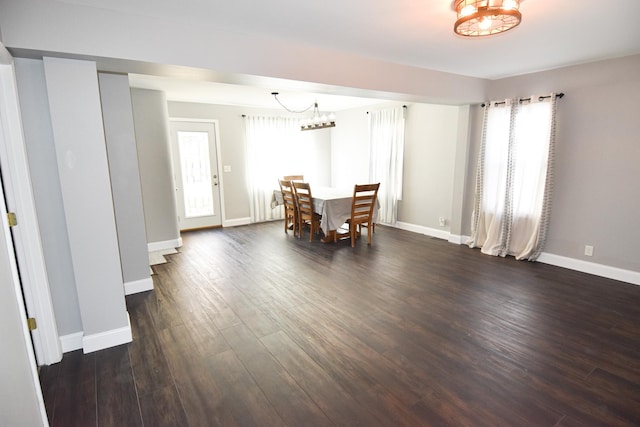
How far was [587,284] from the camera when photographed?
3346 millimetres

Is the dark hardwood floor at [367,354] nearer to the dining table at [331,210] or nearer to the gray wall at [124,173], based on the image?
the gray wall at [124,173]

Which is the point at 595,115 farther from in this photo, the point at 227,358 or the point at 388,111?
the point at 227,358

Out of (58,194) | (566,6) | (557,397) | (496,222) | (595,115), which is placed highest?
(566,6)

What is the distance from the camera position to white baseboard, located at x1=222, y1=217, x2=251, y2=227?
6.32 meters

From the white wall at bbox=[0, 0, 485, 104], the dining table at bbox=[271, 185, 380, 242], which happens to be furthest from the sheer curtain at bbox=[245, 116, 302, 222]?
the white wall at bbox=[0, 0, 485, 104]

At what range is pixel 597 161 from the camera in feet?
11.4

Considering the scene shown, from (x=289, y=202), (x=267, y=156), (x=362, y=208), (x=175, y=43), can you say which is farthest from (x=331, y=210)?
(x=175, y=43)

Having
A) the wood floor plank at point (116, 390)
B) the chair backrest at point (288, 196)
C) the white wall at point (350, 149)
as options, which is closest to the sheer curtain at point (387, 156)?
the white wall at point (350, 149)

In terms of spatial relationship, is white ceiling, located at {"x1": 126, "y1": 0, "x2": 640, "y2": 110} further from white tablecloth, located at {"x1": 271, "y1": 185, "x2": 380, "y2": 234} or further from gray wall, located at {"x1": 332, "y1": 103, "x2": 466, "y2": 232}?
white tablecloth, located at {"x1": 271, "y1": 185, "x2": 380, "y2": 234}

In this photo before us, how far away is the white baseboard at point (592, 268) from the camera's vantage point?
3.34 metres

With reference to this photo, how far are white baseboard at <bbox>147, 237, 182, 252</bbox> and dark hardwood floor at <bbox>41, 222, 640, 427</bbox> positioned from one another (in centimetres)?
115

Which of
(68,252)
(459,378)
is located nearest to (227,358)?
(68,252)

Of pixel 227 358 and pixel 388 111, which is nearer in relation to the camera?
pixel 227 358

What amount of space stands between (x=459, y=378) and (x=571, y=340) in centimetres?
111
